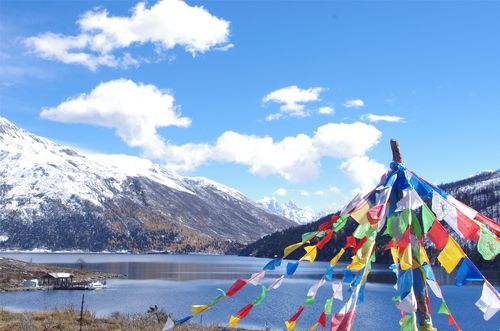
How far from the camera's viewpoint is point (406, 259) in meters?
Answer: 9.03

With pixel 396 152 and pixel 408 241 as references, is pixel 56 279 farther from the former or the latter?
pixel 408 241

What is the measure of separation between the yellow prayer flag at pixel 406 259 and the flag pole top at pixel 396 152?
2.70 m

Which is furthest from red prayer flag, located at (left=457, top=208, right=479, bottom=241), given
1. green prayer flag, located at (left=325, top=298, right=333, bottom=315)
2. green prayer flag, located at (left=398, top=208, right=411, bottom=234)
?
green prayer flag, located at (left=325, top=298, right=333, bottom=315)

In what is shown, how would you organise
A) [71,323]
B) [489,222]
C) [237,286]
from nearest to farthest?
[237,286] → [489,222] → [71,323]

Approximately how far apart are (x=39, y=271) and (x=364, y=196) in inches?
4343

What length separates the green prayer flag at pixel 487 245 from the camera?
9477mm

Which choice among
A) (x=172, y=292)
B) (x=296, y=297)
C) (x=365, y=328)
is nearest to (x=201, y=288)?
(x=172, y=292)

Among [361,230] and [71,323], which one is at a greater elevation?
[361,230]

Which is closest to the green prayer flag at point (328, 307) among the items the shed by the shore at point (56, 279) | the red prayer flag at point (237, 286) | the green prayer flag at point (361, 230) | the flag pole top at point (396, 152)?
the green prayer flag at point (361, 230)

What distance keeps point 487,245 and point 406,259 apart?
5.78ft

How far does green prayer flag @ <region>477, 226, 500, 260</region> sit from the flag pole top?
2398 mm

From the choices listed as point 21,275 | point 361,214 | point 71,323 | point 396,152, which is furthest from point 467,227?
point 21,275

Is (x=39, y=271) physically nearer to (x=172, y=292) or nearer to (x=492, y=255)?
(x=172, y=292)

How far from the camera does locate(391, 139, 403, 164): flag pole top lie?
11.3m
